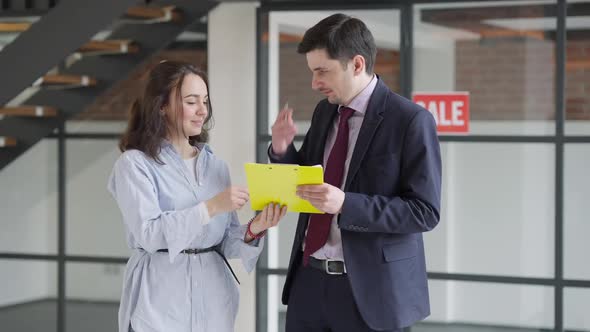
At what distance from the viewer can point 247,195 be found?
10.2ft

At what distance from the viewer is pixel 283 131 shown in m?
3.23

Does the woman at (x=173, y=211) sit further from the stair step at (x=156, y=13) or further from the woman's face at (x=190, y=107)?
the stair step at (x=156, y=13)

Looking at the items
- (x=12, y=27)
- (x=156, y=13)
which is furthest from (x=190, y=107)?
(x=12, y=27)

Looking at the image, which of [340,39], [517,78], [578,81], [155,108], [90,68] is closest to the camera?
[340,39]

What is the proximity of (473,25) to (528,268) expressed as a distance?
1.51 metres

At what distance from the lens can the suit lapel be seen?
305 cm

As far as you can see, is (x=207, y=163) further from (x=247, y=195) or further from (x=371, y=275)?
(x=371, y=275)

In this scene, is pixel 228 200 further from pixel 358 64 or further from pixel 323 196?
pixel 358 64

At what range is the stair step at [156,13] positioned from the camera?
576 centimetres

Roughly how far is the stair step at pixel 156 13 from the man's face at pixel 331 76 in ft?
9.44

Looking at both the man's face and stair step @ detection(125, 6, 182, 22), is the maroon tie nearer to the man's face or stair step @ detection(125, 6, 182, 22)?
the man's face

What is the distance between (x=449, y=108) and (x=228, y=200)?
298 centimetres

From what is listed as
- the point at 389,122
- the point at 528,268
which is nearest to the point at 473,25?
the point at 528,268

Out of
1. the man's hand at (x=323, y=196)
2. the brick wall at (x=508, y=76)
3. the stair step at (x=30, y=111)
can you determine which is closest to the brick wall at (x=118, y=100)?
the stair step at (x=30, y=111)
